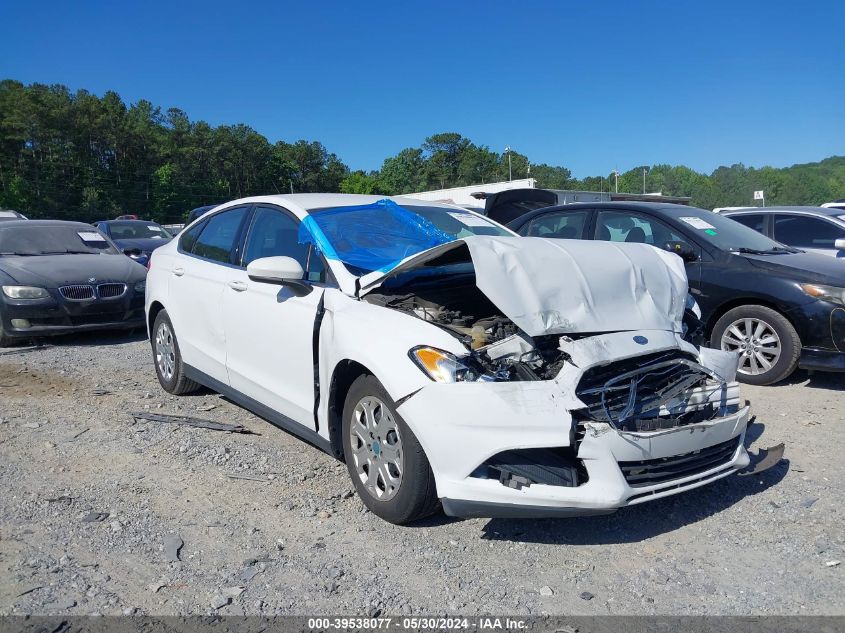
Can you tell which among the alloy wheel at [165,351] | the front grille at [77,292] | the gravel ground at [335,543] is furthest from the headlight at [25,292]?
the gravel ground at [335,543]

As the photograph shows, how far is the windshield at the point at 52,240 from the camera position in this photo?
28.0 ft

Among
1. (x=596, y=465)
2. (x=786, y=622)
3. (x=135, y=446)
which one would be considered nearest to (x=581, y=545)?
(x=596, y=465)

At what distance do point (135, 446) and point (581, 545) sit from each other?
3068 mm

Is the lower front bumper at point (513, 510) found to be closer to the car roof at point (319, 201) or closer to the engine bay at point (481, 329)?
the engine bay at point (481, 329)

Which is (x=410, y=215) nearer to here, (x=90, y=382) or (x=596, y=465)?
(x=596, y=465)

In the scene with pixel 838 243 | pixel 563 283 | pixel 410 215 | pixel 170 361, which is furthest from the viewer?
pixel 838 243

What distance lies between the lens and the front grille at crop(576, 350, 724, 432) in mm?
3035

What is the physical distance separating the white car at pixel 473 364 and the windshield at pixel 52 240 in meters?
5.38

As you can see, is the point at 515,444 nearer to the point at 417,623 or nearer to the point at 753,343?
the point at 417,623

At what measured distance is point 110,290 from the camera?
8109 millimetres

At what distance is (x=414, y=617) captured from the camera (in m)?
2.62

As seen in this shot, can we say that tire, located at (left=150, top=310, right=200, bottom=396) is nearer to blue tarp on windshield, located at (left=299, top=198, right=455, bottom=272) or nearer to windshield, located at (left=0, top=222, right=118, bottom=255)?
blue tarp on windshield, located at (left=299, top=198, right=455, bottom=272)

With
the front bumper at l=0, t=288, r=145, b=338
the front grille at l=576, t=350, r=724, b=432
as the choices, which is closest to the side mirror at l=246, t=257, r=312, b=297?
the front grille at l=576, t=350, r=724, b=432

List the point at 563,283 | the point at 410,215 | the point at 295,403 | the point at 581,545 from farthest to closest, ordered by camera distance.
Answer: the point at 410,215 → the point at 295,403 → the point at 563,283 → the point at 581,545
